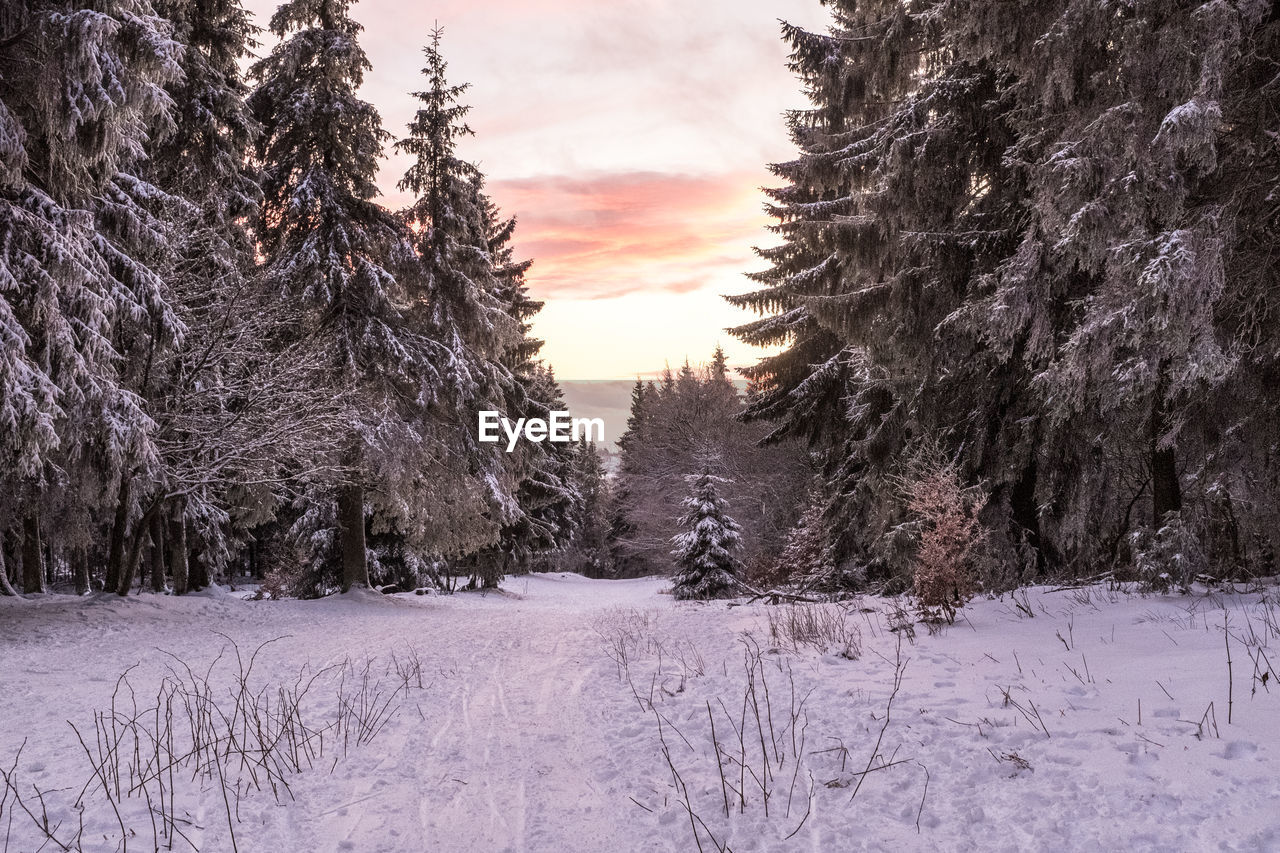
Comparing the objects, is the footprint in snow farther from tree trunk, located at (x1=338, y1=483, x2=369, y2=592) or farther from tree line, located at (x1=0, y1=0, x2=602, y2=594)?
tree trunk, located at (x1=338, y1=483, x2=369, y2=592)

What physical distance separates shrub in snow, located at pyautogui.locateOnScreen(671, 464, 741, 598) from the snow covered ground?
13607 mm

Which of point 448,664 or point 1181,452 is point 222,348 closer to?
point 448,664

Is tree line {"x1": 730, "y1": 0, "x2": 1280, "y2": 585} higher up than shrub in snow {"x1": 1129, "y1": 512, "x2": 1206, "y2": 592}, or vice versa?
tree line {"x1": 730, "y1": 0, "x2": 1280, "y2": 585}

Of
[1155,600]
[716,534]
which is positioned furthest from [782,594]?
[716,534]

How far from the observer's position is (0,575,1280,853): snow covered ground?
122 inches

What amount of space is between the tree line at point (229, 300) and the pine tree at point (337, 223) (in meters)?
0.05

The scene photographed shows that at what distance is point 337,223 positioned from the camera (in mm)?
14227

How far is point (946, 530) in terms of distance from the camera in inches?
293

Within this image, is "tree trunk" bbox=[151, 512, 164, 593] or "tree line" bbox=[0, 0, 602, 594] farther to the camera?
"tree trunk" bbox=[151, 512, 164, 593]

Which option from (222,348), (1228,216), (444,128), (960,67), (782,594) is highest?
(444,128)

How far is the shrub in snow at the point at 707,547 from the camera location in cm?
2084

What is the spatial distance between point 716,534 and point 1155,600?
49.3 feet

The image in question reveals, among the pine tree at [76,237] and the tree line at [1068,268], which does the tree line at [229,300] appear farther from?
the tree line at [1068,268]

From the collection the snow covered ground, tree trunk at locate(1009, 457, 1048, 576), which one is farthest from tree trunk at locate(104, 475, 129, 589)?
tree trunk at locate(1009, 457, 1048, 576)
